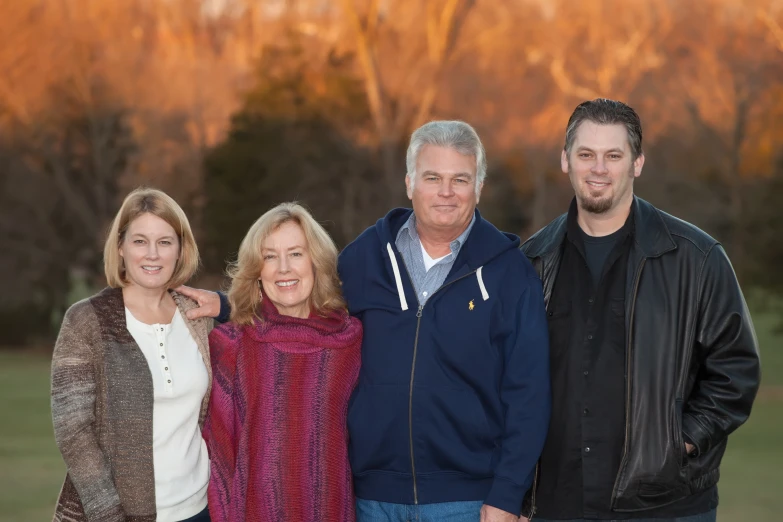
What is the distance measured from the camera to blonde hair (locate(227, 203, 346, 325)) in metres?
3.10

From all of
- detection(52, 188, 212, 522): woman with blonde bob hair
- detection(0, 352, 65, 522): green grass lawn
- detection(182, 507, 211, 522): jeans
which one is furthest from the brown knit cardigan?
detection(0, 352, 65, 522): green grass lawn

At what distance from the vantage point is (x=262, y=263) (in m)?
3.10

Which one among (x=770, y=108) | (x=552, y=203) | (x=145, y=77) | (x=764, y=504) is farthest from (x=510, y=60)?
(x=764, y=504)

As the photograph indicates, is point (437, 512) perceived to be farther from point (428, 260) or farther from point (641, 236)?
point (641, 236)

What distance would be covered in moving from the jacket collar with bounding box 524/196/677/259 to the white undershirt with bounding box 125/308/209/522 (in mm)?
1228

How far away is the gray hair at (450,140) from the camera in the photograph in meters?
3.09

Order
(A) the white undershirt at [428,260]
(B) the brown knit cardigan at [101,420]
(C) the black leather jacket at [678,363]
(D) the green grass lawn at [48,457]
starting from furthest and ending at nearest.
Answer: (D) the green grass lawn at [48,457] → (A) the white undershirt at [428,260] → (C) the black leather jacket at [678,363] → (B) the brown knit cardigan at [101,420]

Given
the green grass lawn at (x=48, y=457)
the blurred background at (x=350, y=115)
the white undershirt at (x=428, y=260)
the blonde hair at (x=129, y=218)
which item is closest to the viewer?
the blonde hair at (x=129, y=218)

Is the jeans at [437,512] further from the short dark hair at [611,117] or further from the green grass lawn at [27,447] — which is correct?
the green grass lawn at [27,447]

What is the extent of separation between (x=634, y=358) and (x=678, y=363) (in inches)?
5.6

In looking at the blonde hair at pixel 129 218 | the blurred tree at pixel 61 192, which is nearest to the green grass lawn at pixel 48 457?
the blurred tree at pixel 61 192

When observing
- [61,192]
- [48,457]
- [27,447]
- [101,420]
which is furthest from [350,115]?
[101,420]

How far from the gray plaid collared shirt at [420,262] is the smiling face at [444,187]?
106 mm

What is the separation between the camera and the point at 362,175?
17000 millimetres
